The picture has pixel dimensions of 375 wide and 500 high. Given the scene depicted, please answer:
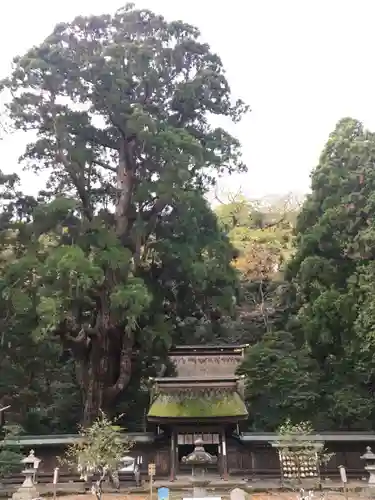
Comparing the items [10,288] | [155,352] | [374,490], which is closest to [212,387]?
[155,352]

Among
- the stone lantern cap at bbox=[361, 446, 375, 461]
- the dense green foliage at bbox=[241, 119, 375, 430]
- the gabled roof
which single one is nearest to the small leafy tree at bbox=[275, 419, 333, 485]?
the stone lantern cap at bbox=[361, 446, 375, 461]

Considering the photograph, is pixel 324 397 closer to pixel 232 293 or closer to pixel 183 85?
pixel 232 293

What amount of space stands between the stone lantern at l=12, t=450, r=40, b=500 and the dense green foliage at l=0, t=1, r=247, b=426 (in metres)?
3.10

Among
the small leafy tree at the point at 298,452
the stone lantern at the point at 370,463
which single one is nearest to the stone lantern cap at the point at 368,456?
the stone lantern at the point at 370,463

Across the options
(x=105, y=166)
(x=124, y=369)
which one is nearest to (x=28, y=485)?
(x=124, y=369)

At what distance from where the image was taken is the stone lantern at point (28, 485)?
533 inches

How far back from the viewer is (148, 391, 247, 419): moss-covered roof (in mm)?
15789

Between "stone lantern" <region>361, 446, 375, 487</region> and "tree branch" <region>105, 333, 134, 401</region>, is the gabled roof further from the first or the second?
"stone lantern" <region>361, 446, 375, 487</region>

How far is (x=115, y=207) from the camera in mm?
20141

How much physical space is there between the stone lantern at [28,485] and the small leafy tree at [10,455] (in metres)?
0.28

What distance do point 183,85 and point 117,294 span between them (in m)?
8.87

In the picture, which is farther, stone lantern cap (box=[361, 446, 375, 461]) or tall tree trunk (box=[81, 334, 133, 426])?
tall tree trunk (box=[81, 334, 133, 426])

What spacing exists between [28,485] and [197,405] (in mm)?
5385

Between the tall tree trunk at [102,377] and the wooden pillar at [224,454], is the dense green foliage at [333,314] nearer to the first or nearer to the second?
the wooden pillar at [224,454]
